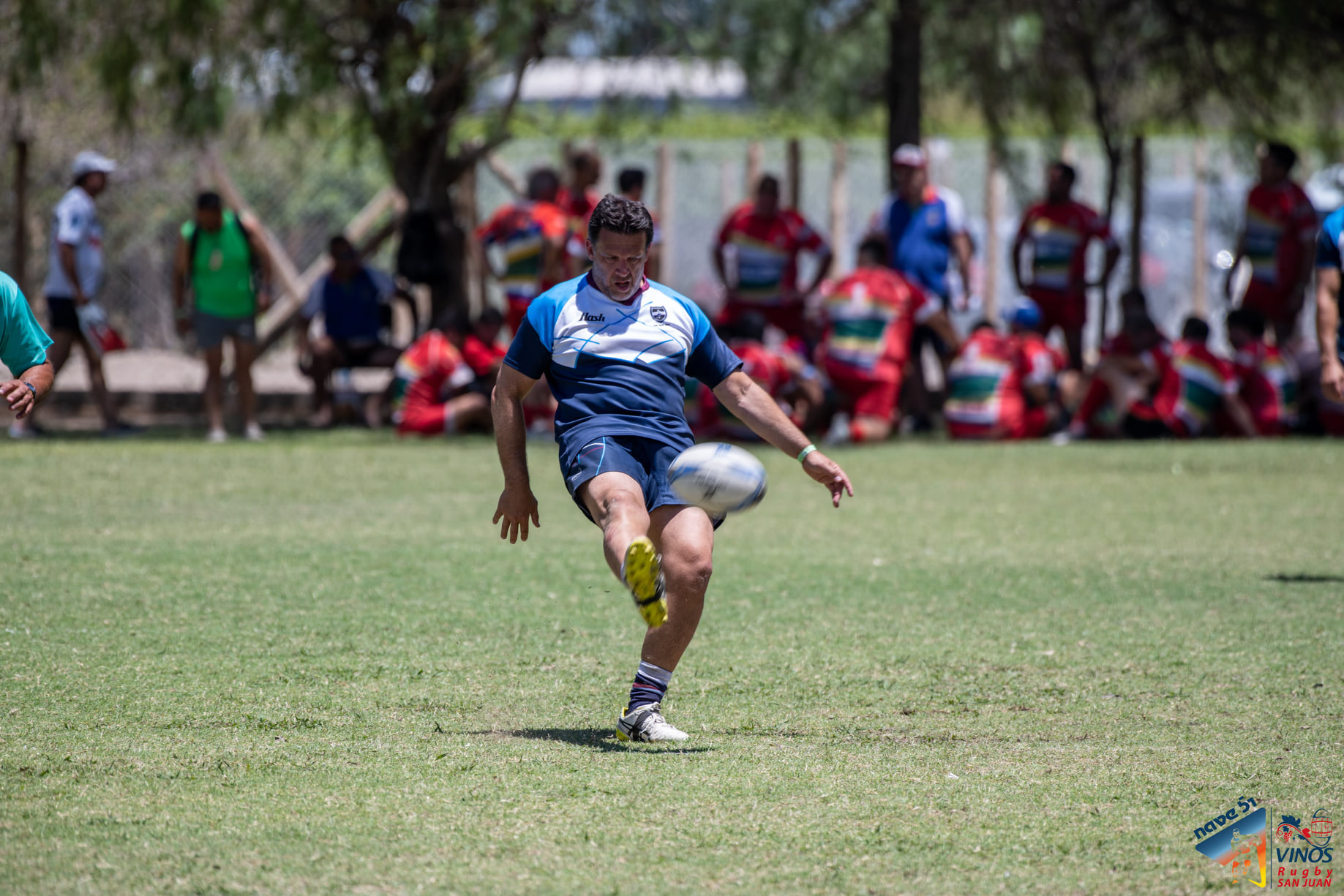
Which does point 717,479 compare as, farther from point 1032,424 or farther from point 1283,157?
point 1283,157

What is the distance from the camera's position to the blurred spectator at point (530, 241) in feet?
47.4

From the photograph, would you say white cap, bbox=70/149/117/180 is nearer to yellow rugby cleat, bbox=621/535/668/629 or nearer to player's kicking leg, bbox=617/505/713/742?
player's kicking leg, bbox=617/505/713/742

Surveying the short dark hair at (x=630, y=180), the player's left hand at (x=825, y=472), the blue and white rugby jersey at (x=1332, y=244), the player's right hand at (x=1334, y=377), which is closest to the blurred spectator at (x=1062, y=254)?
the short dark hair at (x=630, y=180)

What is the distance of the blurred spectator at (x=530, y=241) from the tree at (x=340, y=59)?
1645 mm

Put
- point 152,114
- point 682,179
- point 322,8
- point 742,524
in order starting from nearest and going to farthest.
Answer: point 742,524 < point 322,8 < point 152,114 < point 682,179

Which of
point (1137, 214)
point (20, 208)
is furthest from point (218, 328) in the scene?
point (1137, 214)

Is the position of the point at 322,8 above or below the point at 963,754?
above

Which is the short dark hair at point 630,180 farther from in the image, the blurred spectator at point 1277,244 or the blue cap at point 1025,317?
the blurred spectator at point 1277,244

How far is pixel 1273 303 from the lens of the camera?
51.7ft

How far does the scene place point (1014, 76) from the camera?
62.2 feet

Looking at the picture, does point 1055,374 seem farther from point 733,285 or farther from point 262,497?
point 262,497

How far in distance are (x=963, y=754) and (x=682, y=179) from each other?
52.5 feet

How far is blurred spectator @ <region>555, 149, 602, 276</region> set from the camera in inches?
578

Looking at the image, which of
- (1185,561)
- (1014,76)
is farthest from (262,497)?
(1014,76)
